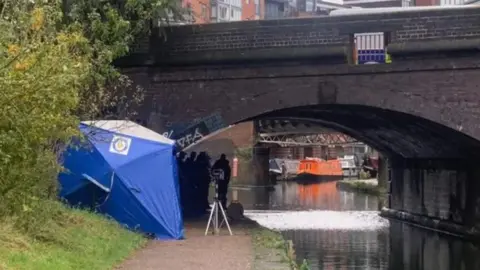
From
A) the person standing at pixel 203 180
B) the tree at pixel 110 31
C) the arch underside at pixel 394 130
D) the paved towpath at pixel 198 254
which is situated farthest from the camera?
the person standing at pixel 203 180

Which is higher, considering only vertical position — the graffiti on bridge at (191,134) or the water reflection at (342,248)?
the graffiti on bridge at (191,134)

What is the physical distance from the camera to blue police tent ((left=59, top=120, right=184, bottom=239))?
688 inches

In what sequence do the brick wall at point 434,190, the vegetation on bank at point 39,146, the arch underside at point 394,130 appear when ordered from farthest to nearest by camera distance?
the brick wall at point 434,190 → the arch underside at point 394,130 → the vegetation on bank at point 39,146

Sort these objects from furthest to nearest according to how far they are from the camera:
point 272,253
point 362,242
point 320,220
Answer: point 320,220
point 362,242
point 272,253

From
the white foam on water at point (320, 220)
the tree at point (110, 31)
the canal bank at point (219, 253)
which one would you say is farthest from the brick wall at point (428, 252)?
the tree at point (110, 31)

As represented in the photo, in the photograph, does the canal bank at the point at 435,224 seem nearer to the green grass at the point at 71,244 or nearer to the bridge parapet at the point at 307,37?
the bridge parapet at the point at 307,37

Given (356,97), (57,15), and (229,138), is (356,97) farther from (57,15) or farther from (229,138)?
(229,138)

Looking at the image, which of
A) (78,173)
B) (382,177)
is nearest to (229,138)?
(382,177)

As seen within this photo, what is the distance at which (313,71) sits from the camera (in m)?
21.1

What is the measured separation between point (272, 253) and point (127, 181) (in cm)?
370

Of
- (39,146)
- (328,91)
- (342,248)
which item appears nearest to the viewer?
(39,146)

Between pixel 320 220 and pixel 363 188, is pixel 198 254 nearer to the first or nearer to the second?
pixel 320 220

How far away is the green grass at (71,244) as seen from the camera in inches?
424

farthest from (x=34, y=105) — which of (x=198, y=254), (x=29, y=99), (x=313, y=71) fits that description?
(x=313, y=71)
